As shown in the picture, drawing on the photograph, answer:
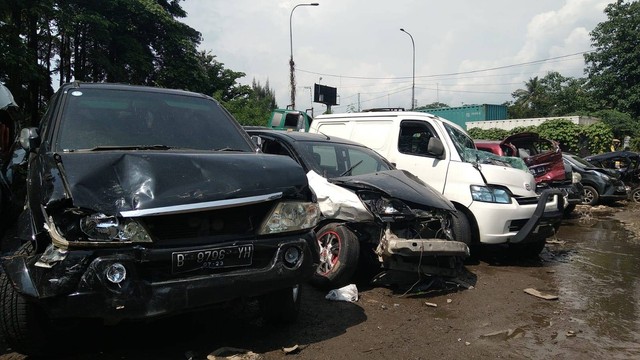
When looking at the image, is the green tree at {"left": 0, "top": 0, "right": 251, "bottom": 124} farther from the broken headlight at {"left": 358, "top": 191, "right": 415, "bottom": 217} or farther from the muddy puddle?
the muddy puddle

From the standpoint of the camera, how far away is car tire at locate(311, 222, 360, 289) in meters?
4.82

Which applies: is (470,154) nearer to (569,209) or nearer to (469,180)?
(469,180)

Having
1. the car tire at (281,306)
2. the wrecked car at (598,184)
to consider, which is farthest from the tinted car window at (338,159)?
the wrecked car at (598,184)

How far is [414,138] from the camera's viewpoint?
24.6 ft

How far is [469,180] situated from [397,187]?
184 cm

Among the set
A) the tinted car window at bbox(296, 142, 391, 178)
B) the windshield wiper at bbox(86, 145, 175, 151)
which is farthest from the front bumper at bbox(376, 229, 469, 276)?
the windshield wiper at bbox(86, 145, 175, 151)

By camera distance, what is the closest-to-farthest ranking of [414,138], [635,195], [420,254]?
[420,254] < [414,138] < [635,195]

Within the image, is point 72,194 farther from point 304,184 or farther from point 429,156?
point 429,156

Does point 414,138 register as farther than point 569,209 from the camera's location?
No

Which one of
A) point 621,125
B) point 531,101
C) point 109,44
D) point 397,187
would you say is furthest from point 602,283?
point 531,101

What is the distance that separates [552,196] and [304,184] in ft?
16.1

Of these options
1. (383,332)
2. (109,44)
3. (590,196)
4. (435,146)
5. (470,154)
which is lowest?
(383,332)

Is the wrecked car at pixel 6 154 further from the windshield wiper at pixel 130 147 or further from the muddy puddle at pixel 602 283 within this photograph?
the muddy puddle at pixel 602 283

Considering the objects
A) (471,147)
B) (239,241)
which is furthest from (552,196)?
(239,241)
